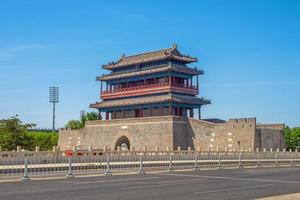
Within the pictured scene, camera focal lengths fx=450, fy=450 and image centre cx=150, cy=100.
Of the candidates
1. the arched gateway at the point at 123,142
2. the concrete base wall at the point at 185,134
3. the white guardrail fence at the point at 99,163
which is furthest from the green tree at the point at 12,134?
the white guardrail fence at the point at 99,163

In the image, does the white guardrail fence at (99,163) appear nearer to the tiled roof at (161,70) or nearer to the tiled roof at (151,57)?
the tiled roof at (161,70)

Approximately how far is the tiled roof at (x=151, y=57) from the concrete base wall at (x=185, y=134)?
399 inches

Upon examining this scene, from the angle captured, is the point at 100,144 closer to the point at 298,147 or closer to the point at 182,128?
the point at 182,128

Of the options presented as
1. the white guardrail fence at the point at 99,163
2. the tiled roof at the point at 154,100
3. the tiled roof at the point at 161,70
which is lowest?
the white guardrail fence at the point at 99,163

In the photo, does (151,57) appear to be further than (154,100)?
Yes

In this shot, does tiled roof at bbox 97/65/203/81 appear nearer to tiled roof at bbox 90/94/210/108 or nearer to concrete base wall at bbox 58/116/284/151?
tiled roof at bbox 90/94/210/108

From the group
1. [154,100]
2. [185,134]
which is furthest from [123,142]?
[185,134]

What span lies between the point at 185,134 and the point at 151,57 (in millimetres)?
14796

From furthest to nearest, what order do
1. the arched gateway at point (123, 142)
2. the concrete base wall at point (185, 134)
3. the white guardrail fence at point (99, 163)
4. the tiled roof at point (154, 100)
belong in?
1. the arched gateway at point (123, 142)
2. the tiled roof at point (154, 100)
3. the concrete base wall at point (185, 134)
4. the white guardrail fence at point (99, 163)

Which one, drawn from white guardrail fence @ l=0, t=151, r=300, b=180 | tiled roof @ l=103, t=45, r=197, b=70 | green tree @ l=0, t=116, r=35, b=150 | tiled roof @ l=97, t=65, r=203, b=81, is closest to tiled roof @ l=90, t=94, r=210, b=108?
tiled roof @ l=97, t=65, r=203, b=81

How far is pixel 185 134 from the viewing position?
65812 mm

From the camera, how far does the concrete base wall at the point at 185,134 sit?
6034cm

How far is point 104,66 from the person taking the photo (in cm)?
8006

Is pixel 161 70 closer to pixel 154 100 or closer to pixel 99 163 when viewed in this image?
pixel 154 100
